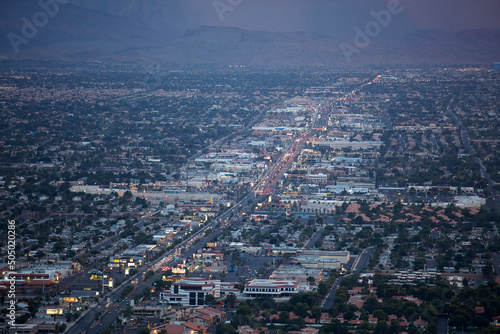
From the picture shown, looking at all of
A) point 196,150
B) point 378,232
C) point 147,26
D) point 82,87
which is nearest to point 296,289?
point 378,232

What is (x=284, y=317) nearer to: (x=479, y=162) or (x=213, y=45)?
(x=479, y=162)

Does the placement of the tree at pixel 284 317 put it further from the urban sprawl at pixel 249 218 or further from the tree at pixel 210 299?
the tree at pixel 210 299

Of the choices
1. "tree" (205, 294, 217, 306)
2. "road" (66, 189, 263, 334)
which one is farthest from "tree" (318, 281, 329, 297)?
"road" (66, 189, 263, 334)

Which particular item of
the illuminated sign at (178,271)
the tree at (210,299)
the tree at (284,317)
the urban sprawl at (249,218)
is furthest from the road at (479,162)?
the tree at (284,317)

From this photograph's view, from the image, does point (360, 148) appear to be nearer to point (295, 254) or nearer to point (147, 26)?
point (295, 254)

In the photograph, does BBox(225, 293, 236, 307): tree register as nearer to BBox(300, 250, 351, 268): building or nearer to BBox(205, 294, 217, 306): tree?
BBox(205, 294, 217, 306): tree

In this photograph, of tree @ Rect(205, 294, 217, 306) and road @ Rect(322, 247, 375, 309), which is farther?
road @ Rect(322, 247, 375, 309)
